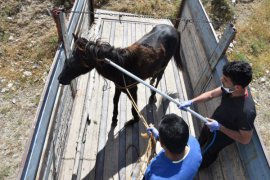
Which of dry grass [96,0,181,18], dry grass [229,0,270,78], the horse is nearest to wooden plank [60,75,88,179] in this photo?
the horse

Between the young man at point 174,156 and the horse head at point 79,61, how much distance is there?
1.82 meters

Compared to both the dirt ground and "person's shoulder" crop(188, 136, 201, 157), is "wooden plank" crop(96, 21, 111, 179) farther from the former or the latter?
"person's shoulder" crop(188, 136, 201, 157)

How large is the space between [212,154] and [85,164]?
6.39 ft

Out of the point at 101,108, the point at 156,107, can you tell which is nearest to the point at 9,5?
the point at 101,108

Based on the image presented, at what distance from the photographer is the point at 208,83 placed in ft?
16.0

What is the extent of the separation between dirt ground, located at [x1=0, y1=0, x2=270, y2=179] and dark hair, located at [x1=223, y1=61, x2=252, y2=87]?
11.5ft

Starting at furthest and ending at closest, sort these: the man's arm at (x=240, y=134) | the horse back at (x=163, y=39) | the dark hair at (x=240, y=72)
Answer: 1. the horse back at (x=163, y=39)
2. the man's arm at (x=240, y=134)
3. the dark hair at (x=240, y=72)

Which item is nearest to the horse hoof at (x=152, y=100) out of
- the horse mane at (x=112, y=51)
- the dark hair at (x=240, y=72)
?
the horse mane at (x=112, y=51)

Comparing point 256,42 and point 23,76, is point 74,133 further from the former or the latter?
point 256,42

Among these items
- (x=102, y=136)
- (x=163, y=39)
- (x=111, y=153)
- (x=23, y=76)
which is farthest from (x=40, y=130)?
(x=23, y=76)

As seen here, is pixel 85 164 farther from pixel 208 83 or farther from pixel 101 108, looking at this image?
pixel 208 83

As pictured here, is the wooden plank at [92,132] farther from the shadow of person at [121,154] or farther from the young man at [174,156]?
the young man at [174,156]

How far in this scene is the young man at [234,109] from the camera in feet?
9.24

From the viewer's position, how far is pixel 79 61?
3980 mm
